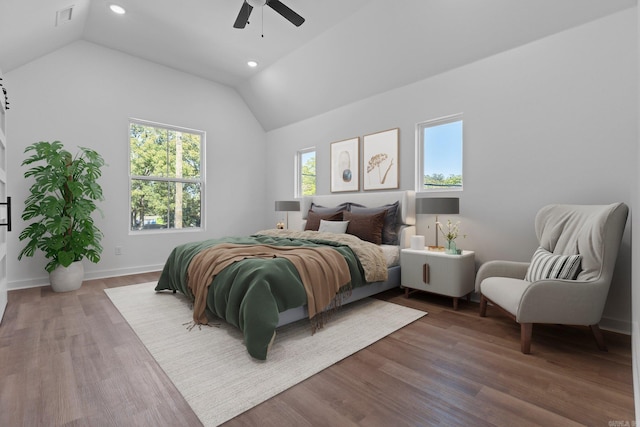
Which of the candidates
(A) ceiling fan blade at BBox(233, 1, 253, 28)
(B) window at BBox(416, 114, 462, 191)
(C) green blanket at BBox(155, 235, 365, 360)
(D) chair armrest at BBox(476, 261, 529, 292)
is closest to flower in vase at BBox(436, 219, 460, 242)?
(B) window at BBox(416, 114, 462, 191)

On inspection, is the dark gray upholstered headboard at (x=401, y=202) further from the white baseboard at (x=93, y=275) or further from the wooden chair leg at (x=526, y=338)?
the white baseboard at (x=93, y=275)

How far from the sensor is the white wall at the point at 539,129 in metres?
2.59

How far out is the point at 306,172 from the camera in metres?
5.78

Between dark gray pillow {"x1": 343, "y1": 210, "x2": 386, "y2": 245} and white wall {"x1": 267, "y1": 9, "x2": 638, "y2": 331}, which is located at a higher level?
white wall {"x1": 267, "y1": 9, "x2": 638, "y2": 331}

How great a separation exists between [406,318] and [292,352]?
120 cm

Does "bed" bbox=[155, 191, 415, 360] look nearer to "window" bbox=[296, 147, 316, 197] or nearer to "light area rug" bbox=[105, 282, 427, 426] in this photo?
"light area rug" bbox=[105, 282, 427, 426]

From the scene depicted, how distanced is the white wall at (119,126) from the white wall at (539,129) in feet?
10.9

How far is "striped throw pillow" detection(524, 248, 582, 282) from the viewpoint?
88.8 inches

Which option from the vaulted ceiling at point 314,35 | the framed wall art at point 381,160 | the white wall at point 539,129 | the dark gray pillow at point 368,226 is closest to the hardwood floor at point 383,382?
the white wall at point 539,129

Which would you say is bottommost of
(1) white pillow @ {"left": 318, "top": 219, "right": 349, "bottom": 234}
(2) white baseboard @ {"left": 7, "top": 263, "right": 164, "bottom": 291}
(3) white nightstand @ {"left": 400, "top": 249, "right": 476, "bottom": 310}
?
(2) white baseboard @ {"left": 7, "top": 263, "right": 164, "bottom": 291}

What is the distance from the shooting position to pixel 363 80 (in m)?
4.38

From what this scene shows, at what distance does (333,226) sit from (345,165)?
4.11ft

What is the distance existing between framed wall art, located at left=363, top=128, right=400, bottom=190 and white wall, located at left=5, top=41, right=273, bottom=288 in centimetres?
265

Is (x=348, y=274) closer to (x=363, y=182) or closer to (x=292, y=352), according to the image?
(x=292, y=352)
